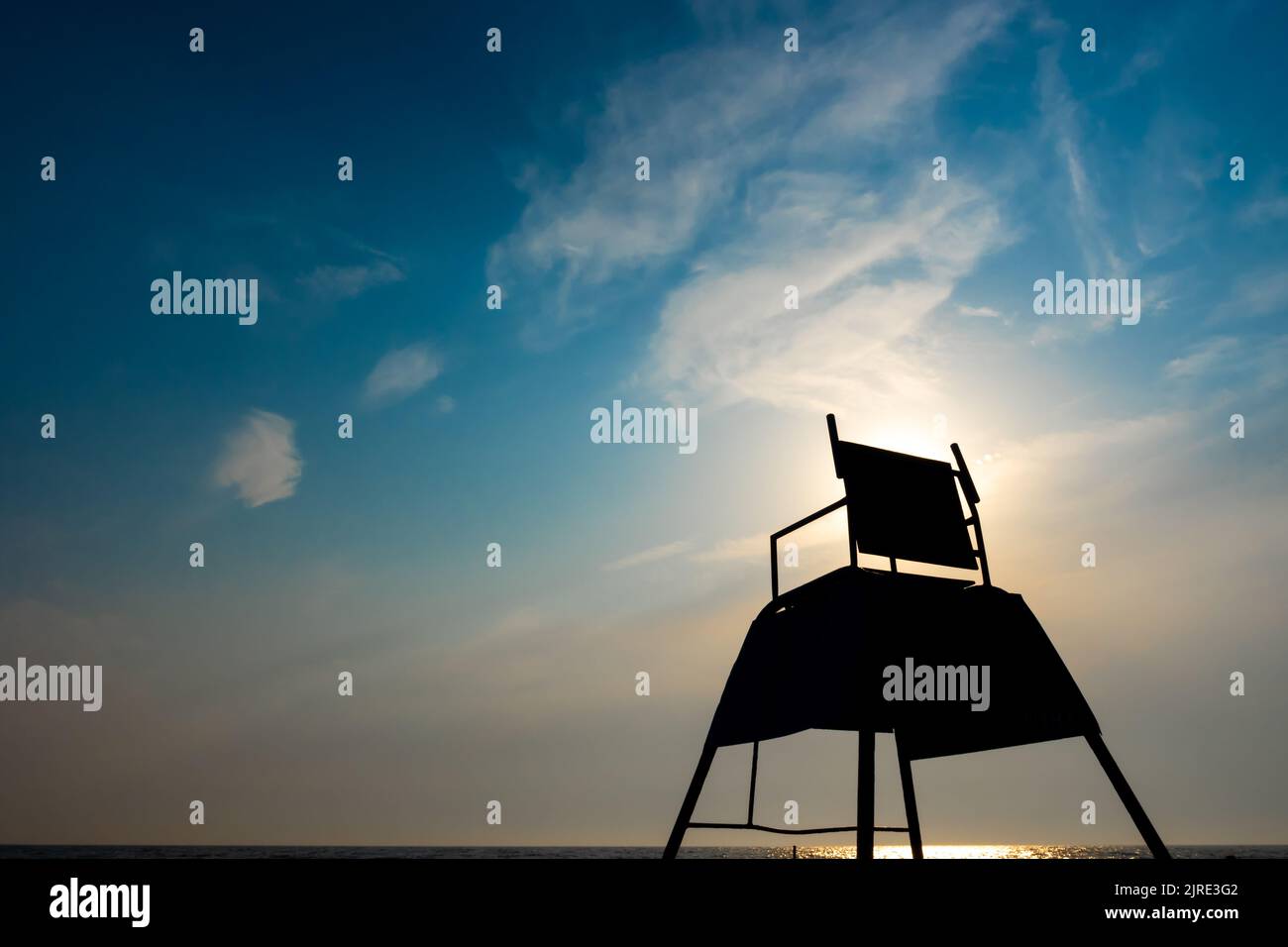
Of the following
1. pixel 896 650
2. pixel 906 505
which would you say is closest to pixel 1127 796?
pixel 896 650

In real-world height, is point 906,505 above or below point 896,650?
above

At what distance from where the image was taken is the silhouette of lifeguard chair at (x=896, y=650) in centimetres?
856

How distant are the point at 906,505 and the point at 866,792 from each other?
138 inches

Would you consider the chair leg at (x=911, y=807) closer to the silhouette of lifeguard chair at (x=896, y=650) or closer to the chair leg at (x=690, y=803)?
the silhouette of lifeguard chair at (x=896, y=650)

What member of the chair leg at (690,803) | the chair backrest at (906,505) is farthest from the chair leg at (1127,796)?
the chair leg at (690,803)

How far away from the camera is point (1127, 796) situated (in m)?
8.91

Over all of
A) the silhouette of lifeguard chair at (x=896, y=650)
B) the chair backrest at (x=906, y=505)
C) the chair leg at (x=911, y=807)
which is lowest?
the chair leg at (x=911, y=807)

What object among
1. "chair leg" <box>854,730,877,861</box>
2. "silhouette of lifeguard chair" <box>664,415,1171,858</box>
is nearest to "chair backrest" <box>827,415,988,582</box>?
"silhouette of lifeguard chair" <box>664,415,1171,858</box>

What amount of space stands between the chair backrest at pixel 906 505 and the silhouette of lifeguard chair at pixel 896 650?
0.02 metres

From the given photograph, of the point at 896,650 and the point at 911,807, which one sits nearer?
the point at 896,650

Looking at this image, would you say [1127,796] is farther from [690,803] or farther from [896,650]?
[690,803]
